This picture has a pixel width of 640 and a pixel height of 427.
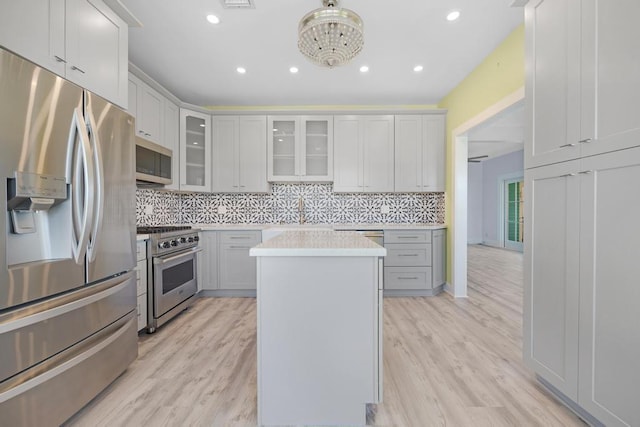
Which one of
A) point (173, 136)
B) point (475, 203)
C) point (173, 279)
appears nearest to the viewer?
point (173, 279)

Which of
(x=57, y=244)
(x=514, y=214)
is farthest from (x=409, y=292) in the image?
(x=514, y=214)

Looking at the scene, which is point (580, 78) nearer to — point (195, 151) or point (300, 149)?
point (300, 149)

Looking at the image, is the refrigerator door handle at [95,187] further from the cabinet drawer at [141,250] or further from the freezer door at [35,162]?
the cabinet drawer at [141,250]

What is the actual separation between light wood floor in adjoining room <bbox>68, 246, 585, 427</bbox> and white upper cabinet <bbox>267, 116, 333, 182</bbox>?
1929 mm

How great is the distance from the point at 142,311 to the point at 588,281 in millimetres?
3136

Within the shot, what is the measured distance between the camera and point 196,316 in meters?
3.07

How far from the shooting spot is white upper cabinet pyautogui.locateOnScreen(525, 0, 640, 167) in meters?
1.25

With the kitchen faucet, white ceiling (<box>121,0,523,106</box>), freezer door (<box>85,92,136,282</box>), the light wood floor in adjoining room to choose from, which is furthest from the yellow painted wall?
freezer door (<box>85,92,136,282</box>)

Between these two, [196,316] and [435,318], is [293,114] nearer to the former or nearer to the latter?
[196,316]

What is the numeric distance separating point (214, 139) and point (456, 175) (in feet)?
10.8

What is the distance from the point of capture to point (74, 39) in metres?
1.57

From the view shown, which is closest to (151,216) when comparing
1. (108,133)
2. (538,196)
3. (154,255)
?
(154,255)

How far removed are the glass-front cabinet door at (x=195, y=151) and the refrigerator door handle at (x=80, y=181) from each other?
2.23 m

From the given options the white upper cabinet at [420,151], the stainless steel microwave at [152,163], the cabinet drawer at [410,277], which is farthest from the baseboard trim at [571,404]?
the stainless steel microwave at [152,163]
